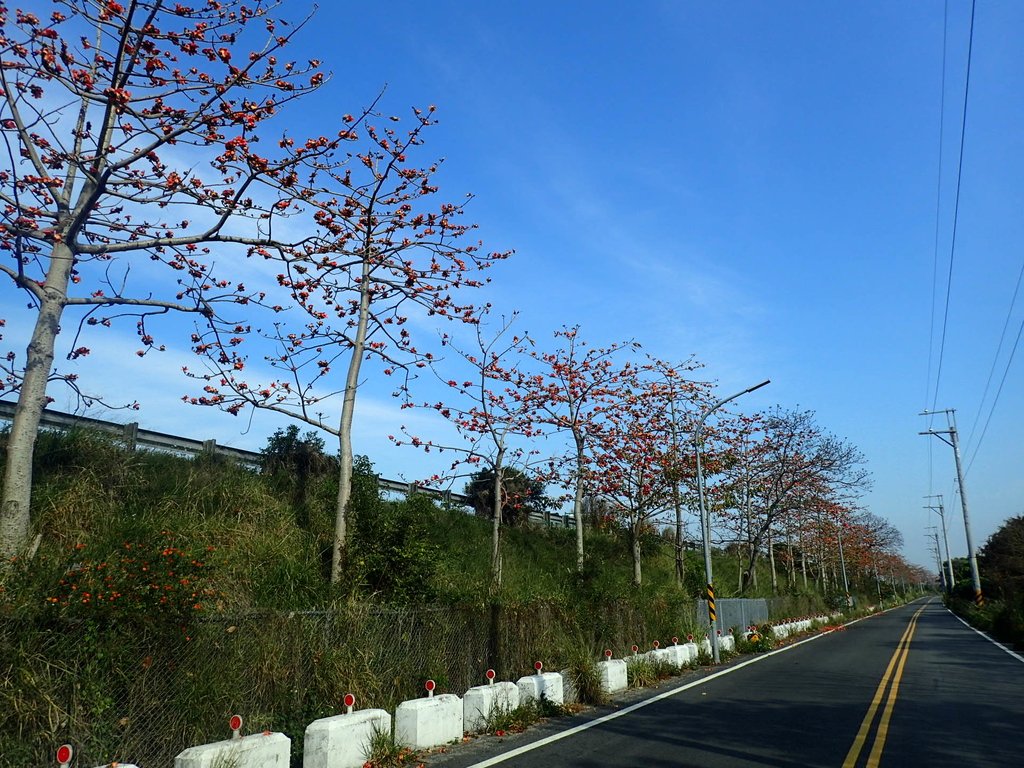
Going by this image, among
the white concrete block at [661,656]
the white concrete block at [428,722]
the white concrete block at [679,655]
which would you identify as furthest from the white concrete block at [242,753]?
the white concrete block at [679,655]

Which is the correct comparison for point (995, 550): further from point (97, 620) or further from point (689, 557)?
point (97, 620)

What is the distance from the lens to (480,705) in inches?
428

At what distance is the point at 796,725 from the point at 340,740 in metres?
6.63

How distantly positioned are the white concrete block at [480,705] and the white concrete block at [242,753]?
12.4ft

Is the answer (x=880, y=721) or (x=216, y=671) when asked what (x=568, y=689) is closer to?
(x=880, y=721)

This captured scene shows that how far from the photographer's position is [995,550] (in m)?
58.7

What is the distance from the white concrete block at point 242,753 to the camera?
21.5 feet

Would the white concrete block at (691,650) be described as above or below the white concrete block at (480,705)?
below

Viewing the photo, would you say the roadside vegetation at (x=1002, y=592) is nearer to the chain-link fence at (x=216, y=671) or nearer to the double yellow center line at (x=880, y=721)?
the double yellow center line at (x=880, y=721)

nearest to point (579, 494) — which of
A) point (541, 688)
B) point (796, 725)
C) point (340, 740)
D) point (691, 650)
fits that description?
point (691, 650)

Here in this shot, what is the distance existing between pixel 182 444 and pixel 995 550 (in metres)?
64.0

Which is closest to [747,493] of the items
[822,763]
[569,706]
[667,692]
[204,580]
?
[667,692]

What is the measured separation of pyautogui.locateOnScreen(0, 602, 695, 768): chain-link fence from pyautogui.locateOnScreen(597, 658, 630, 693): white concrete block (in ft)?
5.97

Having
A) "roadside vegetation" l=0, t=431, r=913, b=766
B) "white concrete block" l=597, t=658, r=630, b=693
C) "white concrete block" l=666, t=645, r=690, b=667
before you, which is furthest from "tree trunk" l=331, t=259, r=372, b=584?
"white concrete block" l=666, t=645, r=690, b=667
